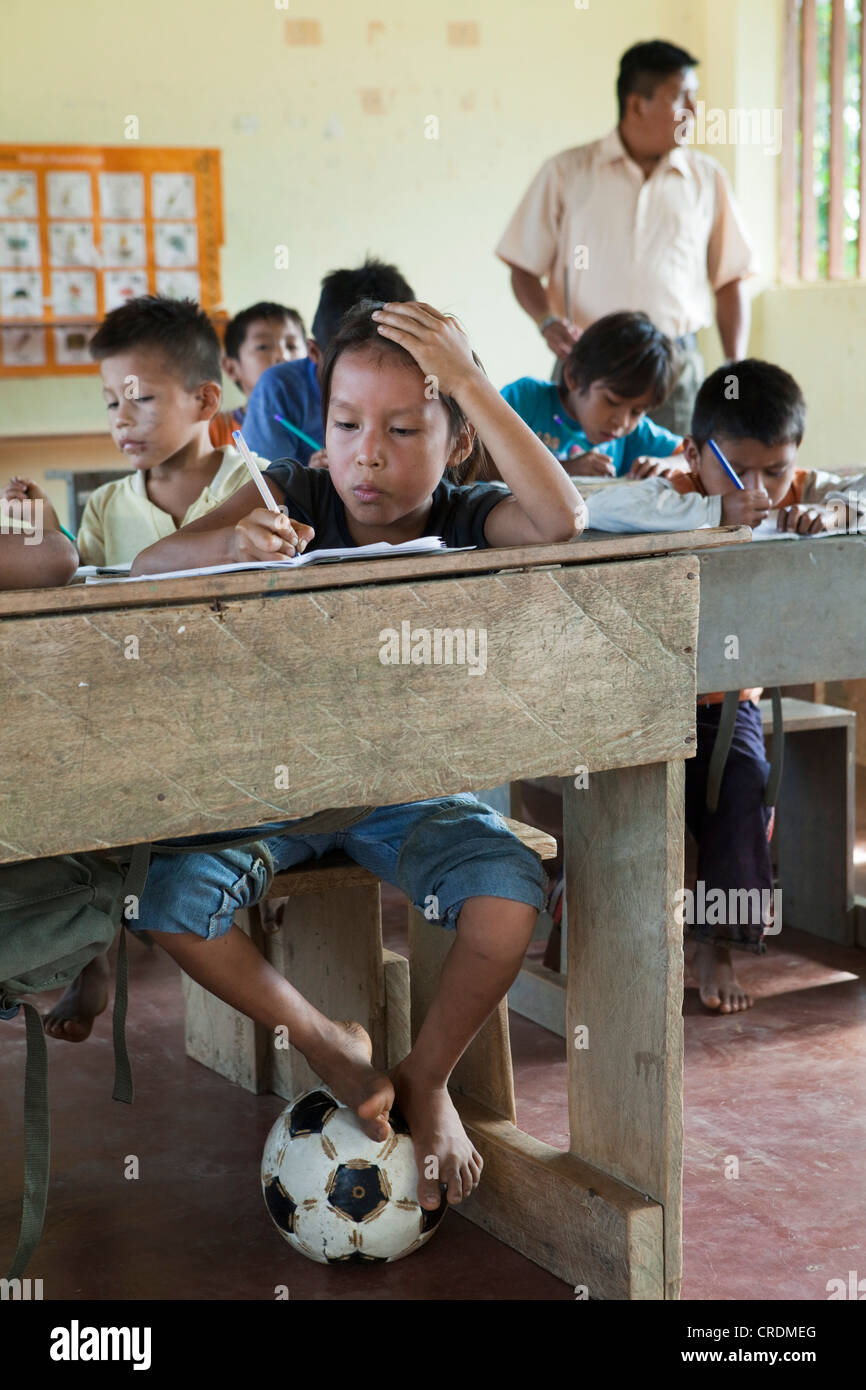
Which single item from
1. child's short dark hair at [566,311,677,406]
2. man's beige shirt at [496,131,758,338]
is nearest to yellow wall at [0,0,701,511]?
man's beige shirt at [496,131,758,338]

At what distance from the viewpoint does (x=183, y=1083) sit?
2.32 m

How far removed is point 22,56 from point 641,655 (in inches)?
182

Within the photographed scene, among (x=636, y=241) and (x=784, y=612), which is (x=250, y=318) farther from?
(x=784, y=612)

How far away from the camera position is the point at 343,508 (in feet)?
6.29

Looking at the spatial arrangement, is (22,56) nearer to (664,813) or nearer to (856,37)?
(856,37)

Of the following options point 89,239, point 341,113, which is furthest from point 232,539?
point 341,113

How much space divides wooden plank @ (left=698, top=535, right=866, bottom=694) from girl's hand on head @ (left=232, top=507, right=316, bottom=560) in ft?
2.75

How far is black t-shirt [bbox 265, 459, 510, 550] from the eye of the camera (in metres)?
1.87

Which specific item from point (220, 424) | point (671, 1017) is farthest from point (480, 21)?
point (671, 1017)

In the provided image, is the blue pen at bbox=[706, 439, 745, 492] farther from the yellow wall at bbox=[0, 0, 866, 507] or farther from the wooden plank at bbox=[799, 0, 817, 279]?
the wooden plank at bbox=[799, 0, 817, 279]

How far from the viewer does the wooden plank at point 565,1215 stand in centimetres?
165

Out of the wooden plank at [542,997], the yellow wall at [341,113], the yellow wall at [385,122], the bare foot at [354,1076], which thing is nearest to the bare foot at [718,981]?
the wooden plank at [542,997]

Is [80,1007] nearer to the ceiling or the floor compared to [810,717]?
nearer to the floor

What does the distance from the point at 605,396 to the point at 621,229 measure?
145 cm
